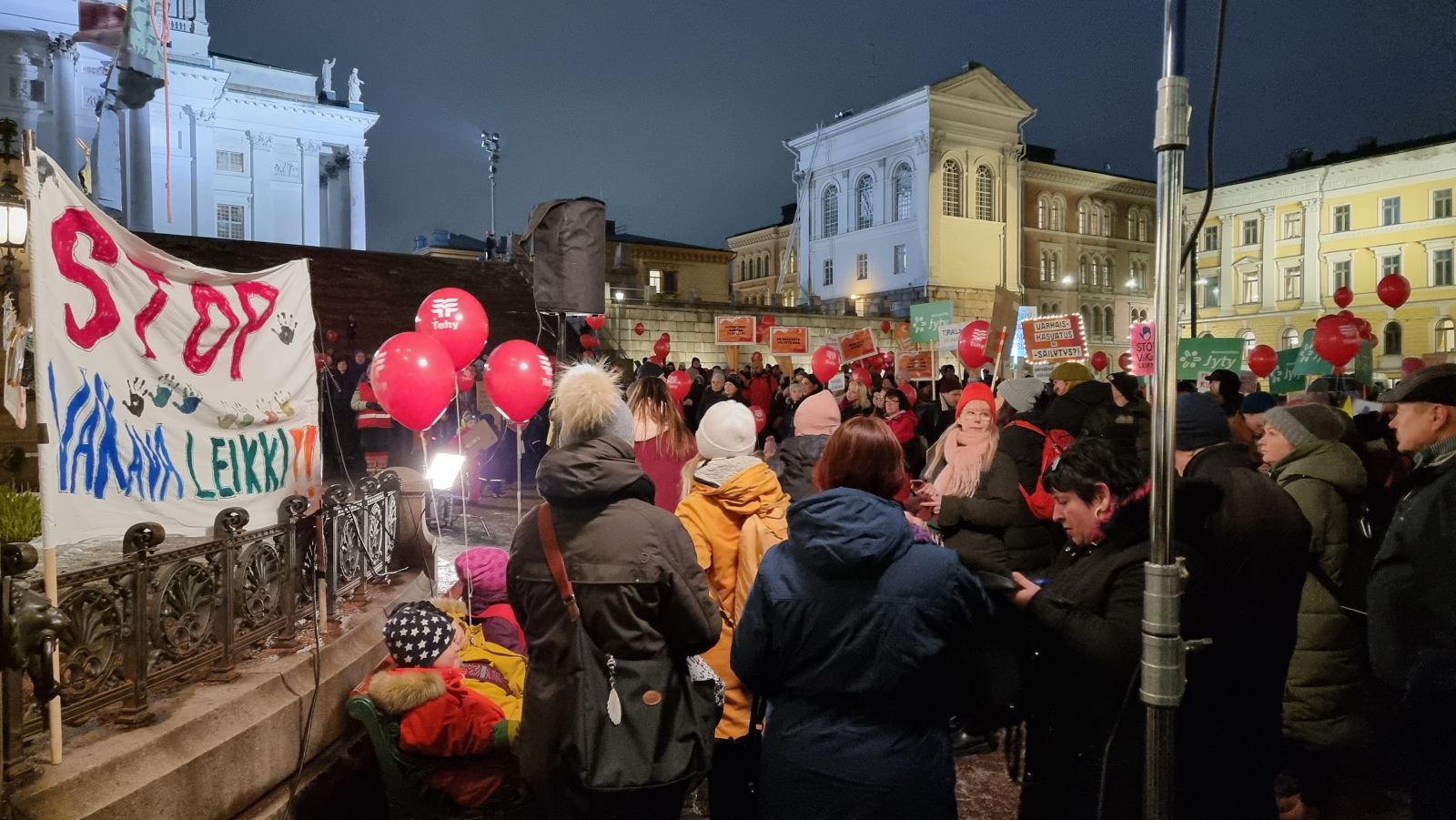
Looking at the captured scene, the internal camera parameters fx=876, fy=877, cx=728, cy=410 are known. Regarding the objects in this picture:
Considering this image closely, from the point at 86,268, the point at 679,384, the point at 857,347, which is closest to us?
the point at 86,268

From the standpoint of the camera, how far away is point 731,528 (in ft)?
11.8

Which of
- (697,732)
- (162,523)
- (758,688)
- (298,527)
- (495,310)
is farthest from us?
(495,310)

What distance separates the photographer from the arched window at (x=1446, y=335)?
1795 inches

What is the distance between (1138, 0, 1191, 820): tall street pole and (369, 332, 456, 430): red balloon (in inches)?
180

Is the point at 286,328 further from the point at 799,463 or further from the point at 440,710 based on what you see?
the point at 799,463

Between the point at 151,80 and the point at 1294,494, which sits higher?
the point at 151,80

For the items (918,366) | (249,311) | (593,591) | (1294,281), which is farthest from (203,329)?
(1294,281)

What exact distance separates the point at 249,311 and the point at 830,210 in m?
51.7

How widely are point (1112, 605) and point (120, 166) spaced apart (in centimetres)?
4324

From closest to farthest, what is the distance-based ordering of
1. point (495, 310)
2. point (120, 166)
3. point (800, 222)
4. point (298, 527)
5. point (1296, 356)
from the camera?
1. point (298, 527)
2. point (1296, 356)
3. point (495, 310)
4. point (120, 166)
5. point (800, 222)

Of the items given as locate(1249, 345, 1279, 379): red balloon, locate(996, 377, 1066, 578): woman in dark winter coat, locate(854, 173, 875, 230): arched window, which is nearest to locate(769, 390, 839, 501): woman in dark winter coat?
locate(996, 377, 1066, 578): woman in dark winter coat

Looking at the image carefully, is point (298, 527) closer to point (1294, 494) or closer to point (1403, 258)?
point (1294, 494)

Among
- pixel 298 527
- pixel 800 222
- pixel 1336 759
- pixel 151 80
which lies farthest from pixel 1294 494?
pixel 800 222

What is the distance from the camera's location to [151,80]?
1169 inches
